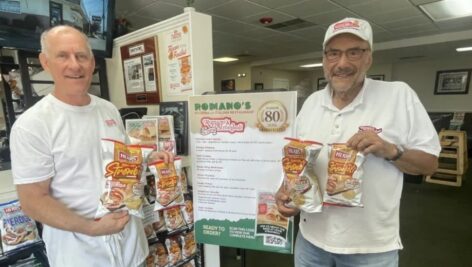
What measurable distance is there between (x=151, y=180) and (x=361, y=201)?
3.77 ft

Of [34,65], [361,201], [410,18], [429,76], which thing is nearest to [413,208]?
[410,18]

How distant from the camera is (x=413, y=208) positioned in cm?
353

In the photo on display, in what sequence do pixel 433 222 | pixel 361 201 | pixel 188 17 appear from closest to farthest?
pixel 361 201 → pixel 188 17 → pixel 433 222

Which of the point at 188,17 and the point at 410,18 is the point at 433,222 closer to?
the point at 410,18

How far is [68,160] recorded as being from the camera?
3.26 feet

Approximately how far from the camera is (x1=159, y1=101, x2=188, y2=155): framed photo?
5.29ft

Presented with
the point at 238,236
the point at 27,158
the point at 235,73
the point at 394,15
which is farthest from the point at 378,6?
the point at 235,73

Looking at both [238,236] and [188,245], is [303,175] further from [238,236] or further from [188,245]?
[188,245]

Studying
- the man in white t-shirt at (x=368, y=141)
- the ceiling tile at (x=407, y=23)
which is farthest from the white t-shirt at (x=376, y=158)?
the ceiling tile at (x=407, y=23)

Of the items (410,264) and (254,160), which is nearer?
(254,160)

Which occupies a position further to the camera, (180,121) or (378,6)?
(378,6)

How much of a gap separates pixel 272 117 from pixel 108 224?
0.85 m

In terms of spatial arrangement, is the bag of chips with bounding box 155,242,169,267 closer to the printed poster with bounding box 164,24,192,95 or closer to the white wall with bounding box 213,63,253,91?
the printed poster with bounding box 164,24,192,95

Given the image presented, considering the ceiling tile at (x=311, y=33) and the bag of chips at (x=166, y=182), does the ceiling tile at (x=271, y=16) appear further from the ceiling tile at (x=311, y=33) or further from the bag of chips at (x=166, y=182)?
the bag of chips at (x=166, y=182)
